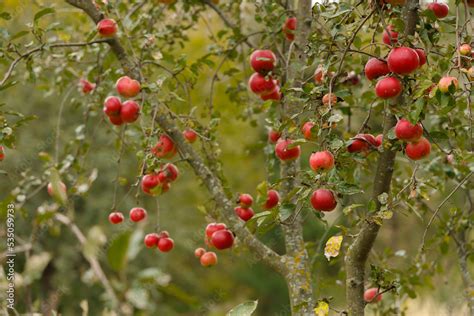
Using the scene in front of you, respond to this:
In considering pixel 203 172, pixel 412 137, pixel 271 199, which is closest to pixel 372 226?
pixel 412 137

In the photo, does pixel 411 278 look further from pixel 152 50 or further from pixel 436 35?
pixel 152 50

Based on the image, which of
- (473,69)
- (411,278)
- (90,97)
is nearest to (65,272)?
(90,97)

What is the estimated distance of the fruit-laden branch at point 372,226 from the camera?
1490mm

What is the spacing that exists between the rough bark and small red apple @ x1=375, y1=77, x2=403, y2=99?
1.43 feet

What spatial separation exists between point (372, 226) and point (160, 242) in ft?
2.61

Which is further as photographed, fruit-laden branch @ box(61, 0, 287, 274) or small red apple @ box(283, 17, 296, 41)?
small red apple @ box(283, 17, 296, 41)

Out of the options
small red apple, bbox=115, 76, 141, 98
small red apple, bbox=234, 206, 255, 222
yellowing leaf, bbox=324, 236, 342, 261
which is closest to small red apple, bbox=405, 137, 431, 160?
yellowing leaf, bbox=324, 236, 342, 261

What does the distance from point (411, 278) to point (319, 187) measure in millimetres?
972

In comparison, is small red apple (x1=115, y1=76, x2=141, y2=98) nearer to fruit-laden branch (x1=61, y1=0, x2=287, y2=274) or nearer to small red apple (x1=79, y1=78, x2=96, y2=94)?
fruit-laden branch (x1=61, y1=0, x2=287, y2=274)

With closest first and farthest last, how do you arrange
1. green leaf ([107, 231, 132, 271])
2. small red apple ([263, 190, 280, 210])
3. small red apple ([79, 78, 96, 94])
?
green leaf ([107, 231, 132, 271])
small red apple ([263, 190, 280, 210])
small red apple ([79, 78, 96, 94])

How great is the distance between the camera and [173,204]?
299 inches

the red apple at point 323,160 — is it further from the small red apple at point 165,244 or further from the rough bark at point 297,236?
the small red apple at point 165,244

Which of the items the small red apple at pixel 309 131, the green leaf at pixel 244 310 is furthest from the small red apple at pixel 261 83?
the green leaf at pixel 244 310

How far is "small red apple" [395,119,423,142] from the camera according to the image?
4.46ft
